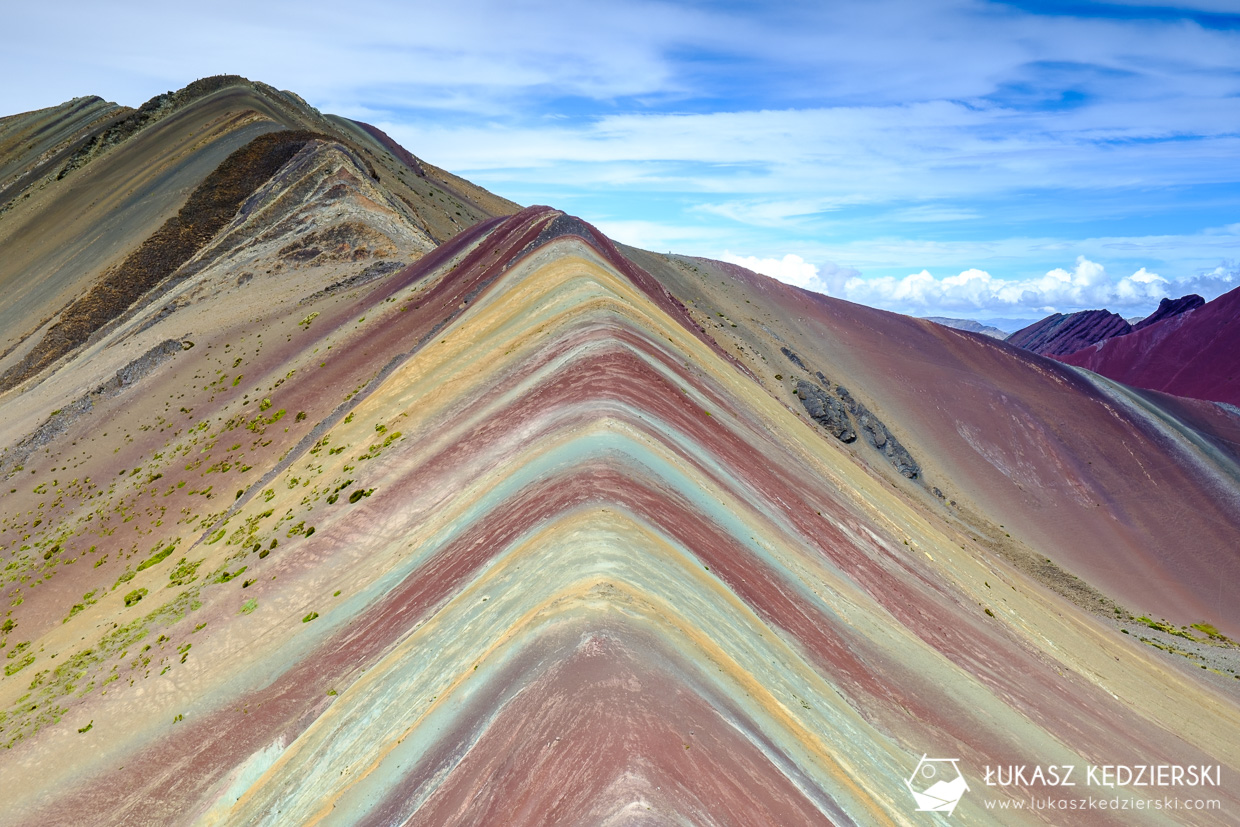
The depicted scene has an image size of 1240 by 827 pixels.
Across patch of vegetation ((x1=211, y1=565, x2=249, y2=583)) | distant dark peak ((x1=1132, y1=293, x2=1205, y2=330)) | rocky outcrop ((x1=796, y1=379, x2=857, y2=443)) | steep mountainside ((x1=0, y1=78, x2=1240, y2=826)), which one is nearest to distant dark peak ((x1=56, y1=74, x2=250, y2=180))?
steep mountainside ((x1=0, y1=78, x2=1240, y2=826))

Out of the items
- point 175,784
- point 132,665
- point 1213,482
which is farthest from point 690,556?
point 1213,482

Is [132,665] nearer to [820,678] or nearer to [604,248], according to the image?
[820,678]

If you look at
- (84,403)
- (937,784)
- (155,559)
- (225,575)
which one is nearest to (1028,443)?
(937,784)

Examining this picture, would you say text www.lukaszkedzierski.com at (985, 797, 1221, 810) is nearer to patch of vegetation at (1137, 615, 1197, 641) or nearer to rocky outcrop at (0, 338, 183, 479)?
patch of vegetation at (1137, 615, 1197, 641)

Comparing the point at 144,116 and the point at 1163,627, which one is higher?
the point at 144,116

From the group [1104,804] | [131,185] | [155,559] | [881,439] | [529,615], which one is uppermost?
[131,185]

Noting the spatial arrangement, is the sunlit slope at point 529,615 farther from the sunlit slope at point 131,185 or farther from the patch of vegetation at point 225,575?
the sunlit slope at point 131,185

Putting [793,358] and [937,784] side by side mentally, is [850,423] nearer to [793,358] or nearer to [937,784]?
[793,358]
